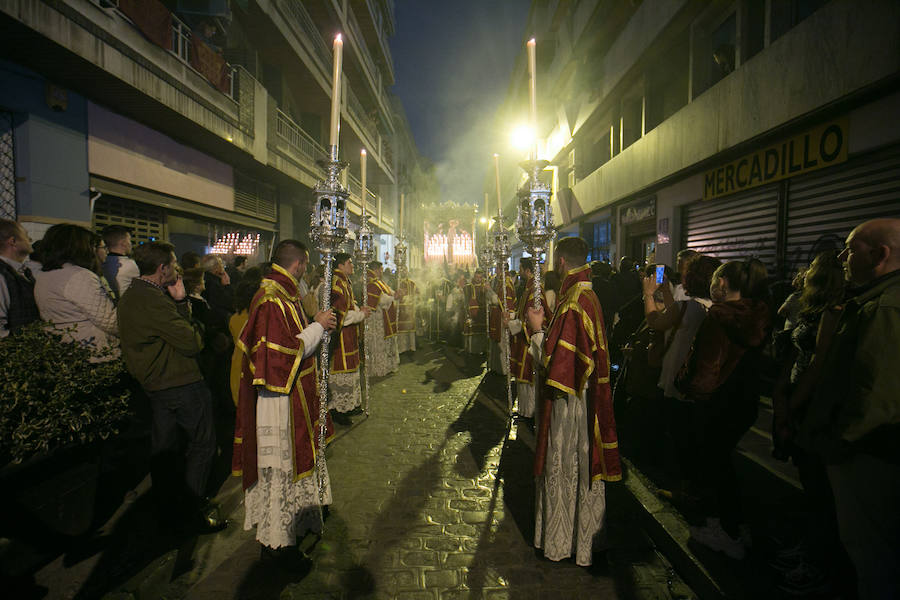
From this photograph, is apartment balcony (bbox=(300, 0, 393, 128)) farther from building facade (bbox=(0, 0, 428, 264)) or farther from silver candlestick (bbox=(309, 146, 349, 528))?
silver candlestick (bbox=(309, 146, 349, 528))

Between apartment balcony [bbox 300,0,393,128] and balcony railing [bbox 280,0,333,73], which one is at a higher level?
apartment balcony [bbox 300,0,393,128]

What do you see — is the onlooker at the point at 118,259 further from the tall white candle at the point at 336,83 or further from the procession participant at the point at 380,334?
the procession participant at the point at 380,334

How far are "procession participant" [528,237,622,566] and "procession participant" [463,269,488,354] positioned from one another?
7996mm

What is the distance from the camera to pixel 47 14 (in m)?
5.53

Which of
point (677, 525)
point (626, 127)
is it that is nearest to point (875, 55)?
point (677, 525)

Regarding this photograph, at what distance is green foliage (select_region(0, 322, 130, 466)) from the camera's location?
9.29ft

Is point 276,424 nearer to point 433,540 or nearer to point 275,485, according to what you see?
point 275,485

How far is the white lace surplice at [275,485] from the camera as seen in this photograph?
2967mm

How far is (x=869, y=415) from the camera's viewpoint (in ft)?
6.40

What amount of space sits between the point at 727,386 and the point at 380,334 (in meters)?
6.83

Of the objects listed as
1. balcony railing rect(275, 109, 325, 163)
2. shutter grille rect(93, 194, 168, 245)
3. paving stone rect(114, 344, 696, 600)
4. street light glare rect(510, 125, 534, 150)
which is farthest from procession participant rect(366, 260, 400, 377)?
balcony railing rect(275, 109, 325, 163)

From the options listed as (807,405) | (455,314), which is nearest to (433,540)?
(807,405)

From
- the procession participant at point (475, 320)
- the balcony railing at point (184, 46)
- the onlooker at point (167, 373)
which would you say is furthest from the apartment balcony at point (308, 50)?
the onlooker at point (167, 373)

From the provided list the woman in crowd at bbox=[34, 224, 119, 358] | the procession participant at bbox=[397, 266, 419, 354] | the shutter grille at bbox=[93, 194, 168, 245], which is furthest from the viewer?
the procession participant at bbox=[397, 266, 419, 354]
